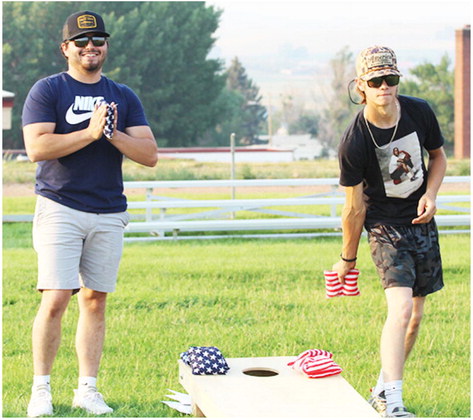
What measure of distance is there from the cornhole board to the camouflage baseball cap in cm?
157

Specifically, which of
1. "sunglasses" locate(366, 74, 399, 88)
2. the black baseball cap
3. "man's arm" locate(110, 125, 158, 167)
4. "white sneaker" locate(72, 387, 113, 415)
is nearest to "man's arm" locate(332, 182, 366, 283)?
"sunglasses" locate(366, 74, 399, 88)

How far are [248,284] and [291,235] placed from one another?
473cm

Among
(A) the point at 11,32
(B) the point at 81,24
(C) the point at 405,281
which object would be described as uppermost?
(A) the point at 11,32

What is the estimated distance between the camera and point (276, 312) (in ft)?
26.0

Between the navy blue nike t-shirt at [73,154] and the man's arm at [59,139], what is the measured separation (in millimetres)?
79

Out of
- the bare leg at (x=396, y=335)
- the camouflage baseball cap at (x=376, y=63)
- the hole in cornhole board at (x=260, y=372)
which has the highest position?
the camouflage baseball cap at (x=376, y=63)

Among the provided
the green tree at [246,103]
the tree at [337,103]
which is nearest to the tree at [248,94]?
the green tree at [246,103]

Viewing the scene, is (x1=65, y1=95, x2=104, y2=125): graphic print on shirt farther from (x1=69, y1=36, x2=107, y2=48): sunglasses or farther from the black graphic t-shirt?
the black graphic t-shirt

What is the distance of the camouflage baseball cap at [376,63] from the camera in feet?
16.1

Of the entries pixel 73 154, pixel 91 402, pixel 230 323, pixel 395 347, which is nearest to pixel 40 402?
pixel 91 402

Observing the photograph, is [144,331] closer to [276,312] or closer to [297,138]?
[276,312]

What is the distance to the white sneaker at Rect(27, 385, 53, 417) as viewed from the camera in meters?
4.99

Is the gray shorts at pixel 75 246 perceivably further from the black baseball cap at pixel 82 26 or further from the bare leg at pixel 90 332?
the black baseball cap at pixel 82 26

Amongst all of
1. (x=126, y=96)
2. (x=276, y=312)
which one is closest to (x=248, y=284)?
(x=276, y=312)
